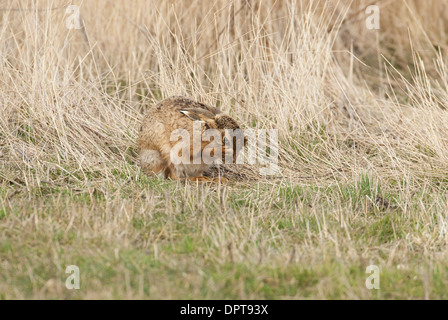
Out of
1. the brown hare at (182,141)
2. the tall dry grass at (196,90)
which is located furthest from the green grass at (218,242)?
the tall dry grass at (196,90)

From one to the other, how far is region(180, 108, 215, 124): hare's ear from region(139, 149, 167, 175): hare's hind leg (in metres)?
0.42

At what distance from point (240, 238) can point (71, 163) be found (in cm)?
205

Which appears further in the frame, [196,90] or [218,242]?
[196,90]

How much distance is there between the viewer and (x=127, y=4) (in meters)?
7.08

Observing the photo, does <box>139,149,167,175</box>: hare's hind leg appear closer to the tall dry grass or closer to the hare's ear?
the tall dry grass

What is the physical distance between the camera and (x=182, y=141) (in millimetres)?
4754

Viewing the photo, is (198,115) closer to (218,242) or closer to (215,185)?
(215,185)

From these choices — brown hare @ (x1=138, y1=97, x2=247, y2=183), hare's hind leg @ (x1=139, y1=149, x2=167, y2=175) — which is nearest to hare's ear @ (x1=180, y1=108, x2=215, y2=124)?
brown hare @ (x1=138, y1=97, x2=247, y2=183)

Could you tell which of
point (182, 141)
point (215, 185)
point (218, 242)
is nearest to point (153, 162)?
point (182, 141)

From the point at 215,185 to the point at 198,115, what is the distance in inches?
22.7


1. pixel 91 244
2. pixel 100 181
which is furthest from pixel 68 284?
pixel 100 181

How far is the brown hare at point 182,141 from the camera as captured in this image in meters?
4.67

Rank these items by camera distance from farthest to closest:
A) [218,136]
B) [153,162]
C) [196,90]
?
[196,90], [153,162], [218,136]

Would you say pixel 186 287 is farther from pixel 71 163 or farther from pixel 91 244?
pixel 71 163
